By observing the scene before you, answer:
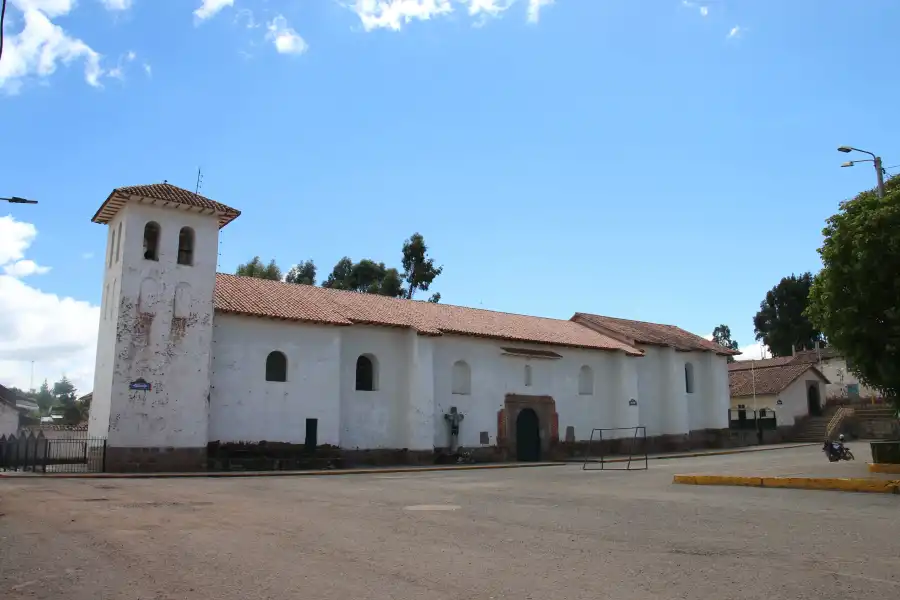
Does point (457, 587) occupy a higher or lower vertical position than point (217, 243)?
lower

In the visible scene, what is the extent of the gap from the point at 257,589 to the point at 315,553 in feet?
6.07

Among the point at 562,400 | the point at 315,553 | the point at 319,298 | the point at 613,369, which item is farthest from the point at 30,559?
the point at 613,369

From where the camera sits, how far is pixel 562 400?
35375mm

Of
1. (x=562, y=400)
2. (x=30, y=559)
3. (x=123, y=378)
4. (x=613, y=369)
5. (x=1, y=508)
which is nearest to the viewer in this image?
(x=30, y=559)

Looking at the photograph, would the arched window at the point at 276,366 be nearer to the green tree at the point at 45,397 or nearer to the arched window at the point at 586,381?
the arched window at the point at 586,381

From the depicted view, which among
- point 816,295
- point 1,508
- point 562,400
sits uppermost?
point 816,295

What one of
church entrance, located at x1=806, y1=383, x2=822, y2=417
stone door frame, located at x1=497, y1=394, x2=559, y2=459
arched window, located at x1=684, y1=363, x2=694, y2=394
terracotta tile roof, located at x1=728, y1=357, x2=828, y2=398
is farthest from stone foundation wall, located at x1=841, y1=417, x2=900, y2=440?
stone door frame, located at x1=497, y1=394, x2=559, y2=459

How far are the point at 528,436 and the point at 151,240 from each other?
1894cm

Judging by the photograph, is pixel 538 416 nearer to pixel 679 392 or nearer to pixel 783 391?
pixel 679 392

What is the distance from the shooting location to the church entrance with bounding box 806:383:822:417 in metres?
50.2

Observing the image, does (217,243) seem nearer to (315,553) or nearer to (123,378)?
(123,378)

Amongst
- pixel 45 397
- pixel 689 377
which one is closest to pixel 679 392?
pixel 689 377

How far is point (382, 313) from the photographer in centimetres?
3186

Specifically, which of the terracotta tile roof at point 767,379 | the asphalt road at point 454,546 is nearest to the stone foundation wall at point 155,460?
the asphalt road at point 454,546
